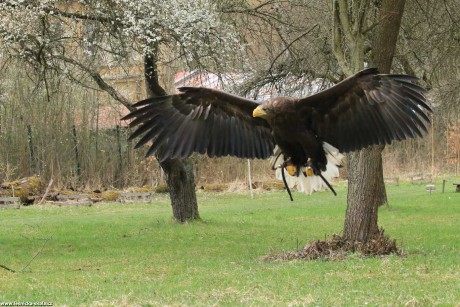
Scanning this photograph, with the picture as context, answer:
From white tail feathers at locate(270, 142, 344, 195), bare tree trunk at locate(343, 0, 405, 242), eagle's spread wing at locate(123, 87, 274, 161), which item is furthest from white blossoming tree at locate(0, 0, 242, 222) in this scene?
white tail feathers at locate(270, 142, 344, 195)

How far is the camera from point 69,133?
29.9 meters

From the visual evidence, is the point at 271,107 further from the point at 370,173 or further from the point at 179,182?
the point at 179,182

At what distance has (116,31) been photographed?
12891mm

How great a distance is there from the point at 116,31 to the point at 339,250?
16.9 ft

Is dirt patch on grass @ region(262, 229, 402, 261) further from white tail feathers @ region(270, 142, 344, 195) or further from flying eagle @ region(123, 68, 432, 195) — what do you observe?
flying eagle @ region(123, 68, 432, 195)

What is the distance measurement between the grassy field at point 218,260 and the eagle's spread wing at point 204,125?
1464 mm

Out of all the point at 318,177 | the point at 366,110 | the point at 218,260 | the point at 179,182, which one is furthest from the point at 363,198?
the point at 179,182

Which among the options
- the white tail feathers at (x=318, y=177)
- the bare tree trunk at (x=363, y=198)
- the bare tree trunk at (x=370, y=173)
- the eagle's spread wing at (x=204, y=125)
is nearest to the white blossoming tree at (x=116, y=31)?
the bare tree trunk at (x=370, y=173)

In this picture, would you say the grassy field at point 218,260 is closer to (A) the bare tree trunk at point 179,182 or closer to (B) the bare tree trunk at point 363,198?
(A) the bare tree trunk at point 179,182

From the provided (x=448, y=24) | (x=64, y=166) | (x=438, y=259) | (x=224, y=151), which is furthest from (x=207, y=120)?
(x=64, y=166)

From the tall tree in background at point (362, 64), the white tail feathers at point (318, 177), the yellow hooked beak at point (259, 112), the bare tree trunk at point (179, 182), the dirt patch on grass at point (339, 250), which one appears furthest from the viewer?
the bare tree trunk at point (179, 182)

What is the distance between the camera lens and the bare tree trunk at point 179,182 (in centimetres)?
1592

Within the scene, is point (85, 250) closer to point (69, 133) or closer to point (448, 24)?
point (448, 24)

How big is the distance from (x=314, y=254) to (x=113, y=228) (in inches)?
282
